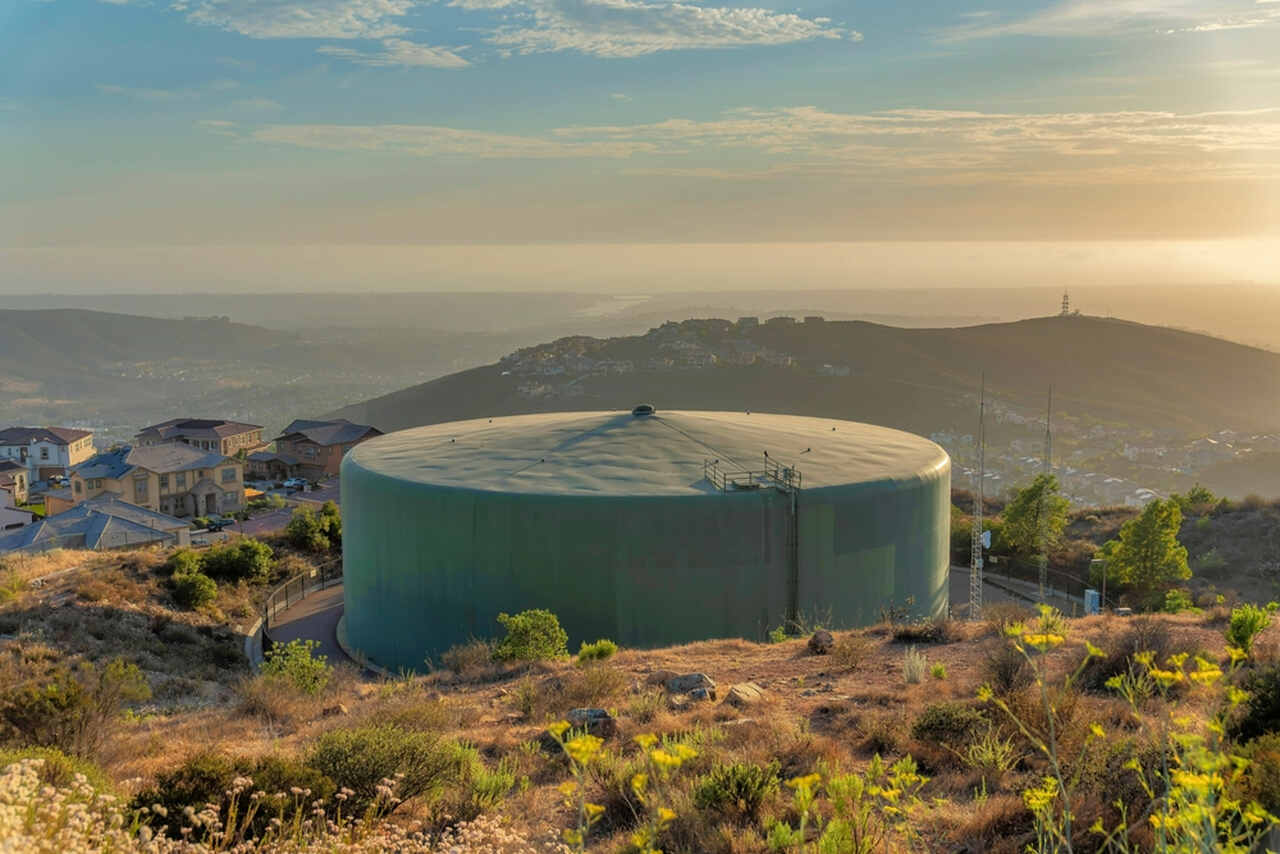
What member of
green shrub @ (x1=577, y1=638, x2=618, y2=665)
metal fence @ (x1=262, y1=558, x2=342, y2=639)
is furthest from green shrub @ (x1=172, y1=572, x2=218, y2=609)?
green shrub @ (x1=577, y1=638, x2=618, y2=665)

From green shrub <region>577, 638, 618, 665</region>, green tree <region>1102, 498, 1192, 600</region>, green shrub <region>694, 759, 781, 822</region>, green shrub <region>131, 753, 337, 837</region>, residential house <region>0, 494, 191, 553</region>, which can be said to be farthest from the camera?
residential house <region>0, 494, 191, 553</region>

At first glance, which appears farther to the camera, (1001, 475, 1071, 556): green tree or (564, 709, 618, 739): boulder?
(1001, 475, 1071, 556): green tree

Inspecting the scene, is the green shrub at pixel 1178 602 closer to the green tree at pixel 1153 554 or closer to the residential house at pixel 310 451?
the green tree at pixel 1153 554

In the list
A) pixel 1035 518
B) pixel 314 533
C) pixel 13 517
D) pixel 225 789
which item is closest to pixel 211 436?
pixel 13 517

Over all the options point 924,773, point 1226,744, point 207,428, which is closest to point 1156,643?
point 1226,744

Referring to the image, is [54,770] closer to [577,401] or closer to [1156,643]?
[1156,643]

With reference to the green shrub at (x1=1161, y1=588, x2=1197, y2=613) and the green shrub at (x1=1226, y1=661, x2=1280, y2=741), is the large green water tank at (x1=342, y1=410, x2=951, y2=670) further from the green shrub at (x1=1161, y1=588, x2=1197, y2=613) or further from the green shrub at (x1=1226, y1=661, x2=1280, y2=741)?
the green shrub at (x1=1226, y1=661, x2=1280, y2=741)

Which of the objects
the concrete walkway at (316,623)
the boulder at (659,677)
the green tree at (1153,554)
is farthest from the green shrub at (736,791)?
the green tree at (1153,554)
